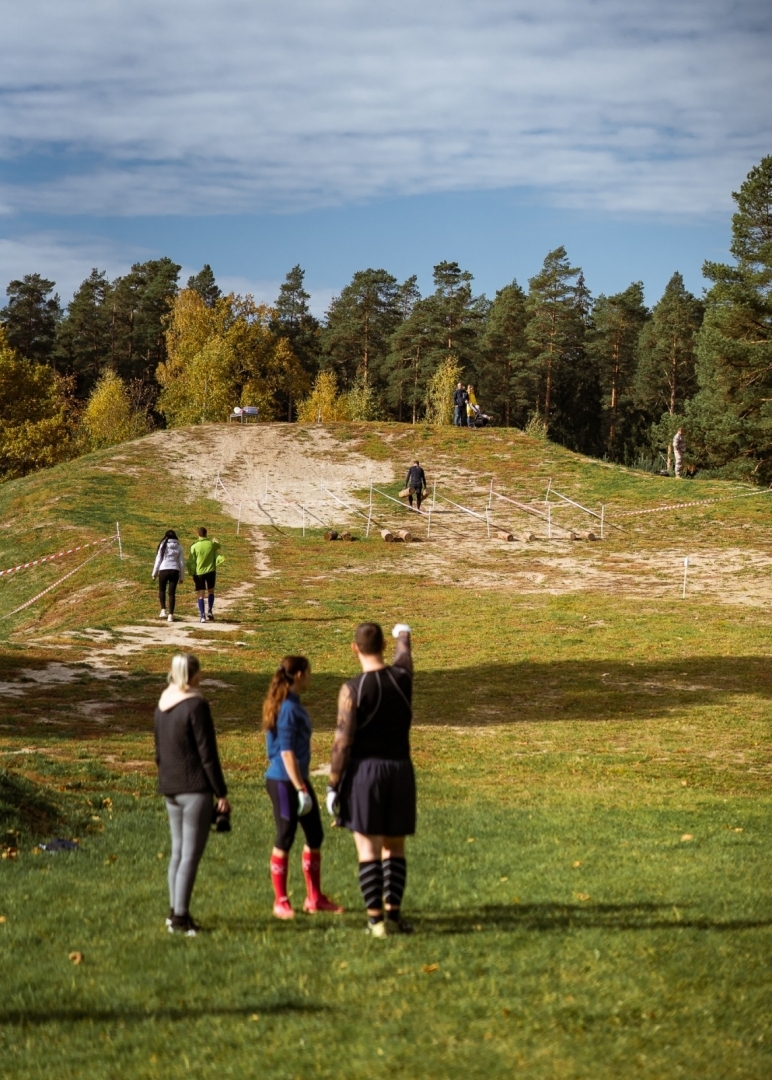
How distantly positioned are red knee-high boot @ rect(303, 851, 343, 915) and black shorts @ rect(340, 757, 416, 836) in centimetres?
66

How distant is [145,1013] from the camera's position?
6.25 metres

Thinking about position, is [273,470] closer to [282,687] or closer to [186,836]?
[282,687]

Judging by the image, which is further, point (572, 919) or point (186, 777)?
point (572, 919)

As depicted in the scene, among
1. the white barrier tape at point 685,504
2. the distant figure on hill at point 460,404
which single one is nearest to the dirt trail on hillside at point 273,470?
the distant figure on hill at point 460,404

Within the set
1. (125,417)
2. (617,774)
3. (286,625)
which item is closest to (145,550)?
(286,625)

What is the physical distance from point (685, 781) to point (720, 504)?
28.1 m

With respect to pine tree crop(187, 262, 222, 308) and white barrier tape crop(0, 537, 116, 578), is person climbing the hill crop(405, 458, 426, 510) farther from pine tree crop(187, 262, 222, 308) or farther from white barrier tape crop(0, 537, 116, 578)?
pine tree crop(187, 262, 222, 308)

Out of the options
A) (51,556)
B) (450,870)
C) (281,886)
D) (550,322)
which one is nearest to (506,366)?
(550,322)

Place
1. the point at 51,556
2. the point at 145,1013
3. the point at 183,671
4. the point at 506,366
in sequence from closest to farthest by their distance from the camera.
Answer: the point at 145,1013 → the point at 183,671 → the point at 51,556 → the point at 506,366

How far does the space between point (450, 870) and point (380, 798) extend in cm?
212

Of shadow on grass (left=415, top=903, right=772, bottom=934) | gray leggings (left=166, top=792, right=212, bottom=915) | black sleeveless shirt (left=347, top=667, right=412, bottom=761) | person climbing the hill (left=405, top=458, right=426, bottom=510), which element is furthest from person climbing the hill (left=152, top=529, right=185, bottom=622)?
person climbing the hill (left=405, top=458, right=426, bottom=510)

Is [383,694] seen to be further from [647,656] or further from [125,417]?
[125,417]

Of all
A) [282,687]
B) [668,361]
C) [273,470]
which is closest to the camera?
[282,687]

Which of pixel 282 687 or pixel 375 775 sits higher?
pixel 282 687
